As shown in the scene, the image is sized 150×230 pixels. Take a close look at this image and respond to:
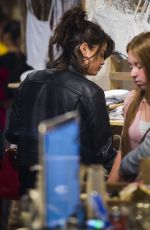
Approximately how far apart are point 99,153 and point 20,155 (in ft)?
1.50

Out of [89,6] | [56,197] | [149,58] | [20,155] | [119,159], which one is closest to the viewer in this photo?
[56,197]

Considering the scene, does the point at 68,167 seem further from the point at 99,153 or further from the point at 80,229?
the point at 99,153

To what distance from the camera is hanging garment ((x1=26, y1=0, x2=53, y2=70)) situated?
596cm

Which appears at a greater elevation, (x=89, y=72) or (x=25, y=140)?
(x=89, y=72)

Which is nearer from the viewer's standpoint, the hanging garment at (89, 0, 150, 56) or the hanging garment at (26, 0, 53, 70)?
the hanging garment at (89, 0, 150, 56)

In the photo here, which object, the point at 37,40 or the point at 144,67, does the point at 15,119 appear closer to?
the point at 144,67

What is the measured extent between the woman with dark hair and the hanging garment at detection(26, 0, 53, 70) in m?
2.36

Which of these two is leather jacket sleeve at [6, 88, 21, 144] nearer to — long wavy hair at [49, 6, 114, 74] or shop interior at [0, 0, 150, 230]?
long wavy hair at [49, 6, 114, 74]

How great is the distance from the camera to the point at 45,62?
6039 millimetres

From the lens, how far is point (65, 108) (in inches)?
137

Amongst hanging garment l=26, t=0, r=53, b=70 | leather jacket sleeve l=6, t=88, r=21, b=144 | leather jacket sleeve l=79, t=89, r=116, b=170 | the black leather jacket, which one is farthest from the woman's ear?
hanging garment l=26, t=0, r=53, b=70

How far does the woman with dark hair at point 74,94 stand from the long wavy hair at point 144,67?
0.19 meters

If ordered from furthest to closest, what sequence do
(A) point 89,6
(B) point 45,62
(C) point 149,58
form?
(B) point 45,62 → (A) point 89,6 → (C) point 149,58

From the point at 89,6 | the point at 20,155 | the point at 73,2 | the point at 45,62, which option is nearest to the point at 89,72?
the point at 20,155
